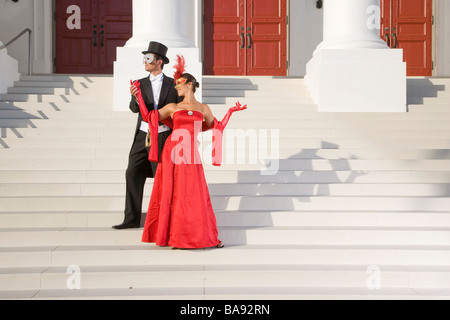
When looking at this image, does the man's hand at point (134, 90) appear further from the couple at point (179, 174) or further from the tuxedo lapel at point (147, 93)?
the tuxedo lapel at point (147, 93)

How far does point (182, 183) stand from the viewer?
215 inches

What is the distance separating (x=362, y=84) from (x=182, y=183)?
538cm

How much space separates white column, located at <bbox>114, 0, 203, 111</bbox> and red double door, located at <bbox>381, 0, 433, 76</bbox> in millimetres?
6442

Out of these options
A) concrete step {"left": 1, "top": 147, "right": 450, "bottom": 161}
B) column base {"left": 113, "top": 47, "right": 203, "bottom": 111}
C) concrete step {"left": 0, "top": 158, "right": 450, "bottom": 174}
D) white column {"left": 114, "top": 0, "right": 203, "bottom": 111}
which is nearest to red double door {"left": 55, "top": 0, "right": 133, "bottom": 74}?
white column {"left": 114, "top": 0, "right": 203, "bottom": 111}

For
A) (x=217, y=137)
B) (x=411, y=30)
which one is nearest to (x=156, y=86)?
(x=217, y=137)

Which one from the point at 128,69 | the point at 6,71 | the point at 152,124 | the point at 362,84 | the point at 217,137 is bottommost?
the point at 217,137

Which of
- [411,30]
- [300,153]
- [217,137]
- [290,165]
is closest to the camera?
[217,137]

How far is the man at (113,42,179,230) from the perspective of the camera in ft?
19.4

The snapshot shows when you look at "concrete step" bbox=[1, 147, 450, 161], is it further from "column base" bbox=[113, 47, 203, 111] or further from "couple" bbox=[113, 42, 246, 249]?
"couple" bbox=[113, 42, 246, 249]

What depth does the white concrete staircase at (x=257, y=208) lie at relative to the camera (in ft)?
16.7

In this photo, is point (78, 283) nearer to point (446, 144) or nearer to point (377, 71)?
point (446, 144)

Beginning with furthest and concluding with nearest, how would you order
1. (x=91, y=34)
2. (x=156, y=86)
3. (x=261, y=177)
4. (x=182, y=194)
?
1. (x=91, y=34)
2. (x=261, y=177)
3. (x=156, y=86)
4. (x=182, y=194)

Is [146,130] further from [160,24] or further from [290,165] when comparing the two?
[160,24]

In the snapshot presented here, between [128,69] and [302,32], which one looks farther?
[302,32]
